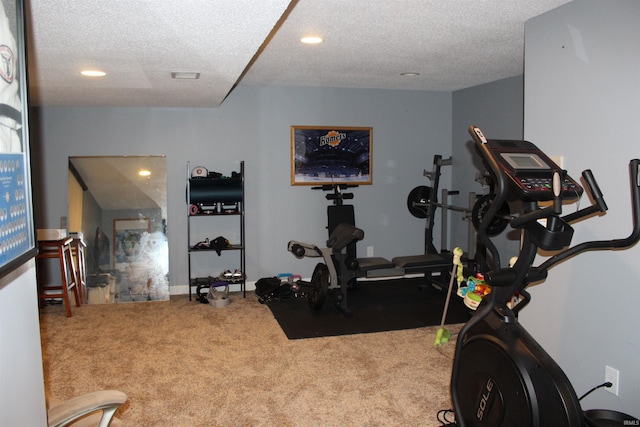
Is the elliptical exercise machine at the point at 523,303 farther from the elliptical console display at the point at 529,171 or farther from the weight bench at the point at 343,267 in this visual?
the weight bench at the point at 343,267

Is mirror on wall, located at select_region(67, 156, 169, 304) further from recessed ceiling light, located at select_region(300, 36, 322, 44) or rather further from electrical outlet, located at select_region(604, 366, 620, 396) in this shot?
electrical outlet, located at select_region(604, 366, 620, 396)

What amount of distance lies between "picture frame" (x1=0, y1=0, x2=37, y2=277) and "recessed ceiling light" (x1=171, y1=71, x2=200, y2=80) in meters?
2.27

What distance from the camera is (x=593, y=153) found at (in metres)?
2.62

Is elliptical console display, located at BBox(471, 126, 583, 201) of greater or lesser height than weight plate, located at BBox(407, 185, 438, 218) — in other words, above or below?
above

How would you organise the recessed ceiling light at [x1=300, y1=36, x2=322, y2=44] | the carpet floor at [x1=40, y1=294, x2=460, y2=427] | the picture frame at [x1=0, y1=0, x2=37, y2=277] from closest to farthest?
the picture frame at [x1=0, y1=0, x2=37, y2=277] → the carpet floor at [x1=40, y1=294, x2=460, y2=427] → the recessed ceiling light at [x1=300, y1=36, x2=322, y2=44]

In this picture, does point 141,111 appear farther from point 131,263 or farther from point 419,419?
point 419,419

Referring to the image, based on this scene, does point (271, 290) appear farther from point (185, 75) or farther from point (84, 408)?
point (84, 408)

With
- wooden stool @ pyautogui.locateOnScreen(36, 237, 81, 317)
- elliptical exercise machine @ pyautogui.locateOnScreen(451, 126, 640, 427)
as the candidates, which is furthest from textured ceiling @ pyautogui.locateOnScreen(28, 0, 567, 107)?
wooden stool @ pyautogui.locateOnScreen(36, 237, 81, 317)

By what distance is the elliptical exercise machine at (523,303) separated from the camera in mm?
1936

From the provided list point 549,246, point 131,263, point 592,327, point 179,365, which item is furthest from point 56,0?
point 131,263

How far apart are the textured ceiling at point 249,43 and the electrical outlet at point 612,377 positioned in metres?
1.91

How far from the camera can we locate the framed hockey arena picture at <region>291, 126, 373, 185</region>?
579 centimetres

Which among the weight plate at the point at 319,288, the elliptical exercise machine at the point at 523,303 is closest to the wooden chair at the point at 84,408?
the elliptical exercise machine at the point at 523,303

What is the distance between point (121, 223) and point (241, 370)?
257cm
